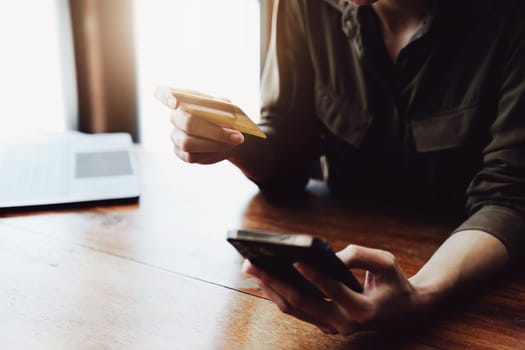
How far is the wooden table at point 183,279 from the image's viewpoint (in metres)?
0.58

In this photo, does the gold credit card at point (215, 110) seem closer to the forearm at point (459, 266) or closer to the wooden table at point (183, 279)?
the wooden table at point (183, 279)

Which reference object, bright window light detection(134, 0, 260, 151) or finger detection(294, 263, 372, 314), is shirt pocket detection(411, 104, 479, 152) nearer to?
finger detection(294, 263, 372, 314)

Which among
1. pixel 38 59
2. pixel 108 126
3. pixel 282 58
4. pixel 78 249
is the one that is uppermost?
pixel 282 58

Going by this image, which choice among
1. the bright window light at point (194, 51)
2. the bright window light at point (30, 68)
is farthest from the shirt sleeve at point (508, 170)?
the bright window light at point (30, 68)

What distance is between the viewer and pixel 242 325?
1.99 ft

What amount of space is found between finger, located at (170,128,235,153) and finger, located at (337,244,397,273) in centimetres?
35

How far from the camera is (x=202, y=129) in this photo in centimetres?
81

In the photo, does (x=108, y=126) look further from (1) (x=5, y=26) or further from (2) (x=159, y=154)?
(2) (x=159, y=154)

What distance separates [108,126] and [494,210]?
145 cm

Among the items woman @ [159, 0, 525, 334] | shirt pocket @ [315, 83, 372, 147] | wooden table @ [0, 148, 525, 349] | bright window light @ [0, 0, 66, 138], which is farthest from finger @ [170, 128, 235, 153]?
bright window light @ [0, 0, 66, 138]

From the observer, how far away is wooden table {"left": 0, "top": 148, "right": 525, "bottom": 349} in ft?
1.91

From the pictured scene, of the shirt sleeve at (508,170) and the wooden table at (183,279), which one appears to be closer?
the wooden table at (183,279)

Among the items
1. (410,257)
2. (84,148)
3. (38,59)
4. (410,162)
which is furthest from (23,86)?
(410,257)

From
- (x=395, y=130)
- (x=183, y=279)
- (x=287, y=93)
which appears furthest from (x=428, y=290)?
(x=287, y=93)
